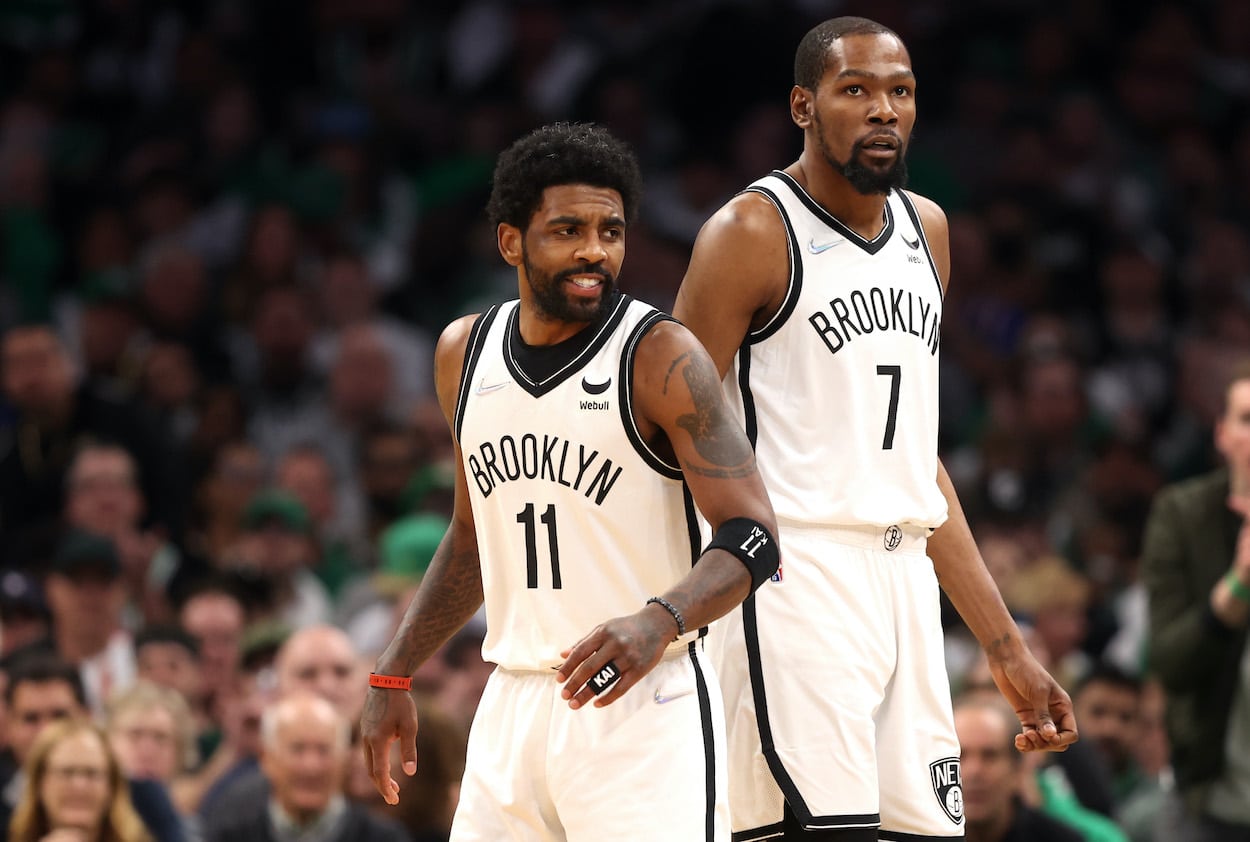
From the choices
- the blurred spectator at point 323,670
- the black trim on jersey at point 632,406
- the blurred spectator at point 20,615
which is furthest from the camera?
the blurred spectator at point 20,615

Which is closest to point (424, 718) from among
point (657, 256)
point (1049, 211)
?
point (657, 256)

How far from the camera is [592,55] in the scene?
13.6m

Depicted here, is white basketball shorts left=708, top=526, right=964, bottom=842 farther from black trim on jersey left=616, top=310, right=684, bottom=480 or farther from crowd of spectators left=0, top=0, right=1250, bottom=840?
crowd of spectators left=0, top=0, right=1250, bottom=840

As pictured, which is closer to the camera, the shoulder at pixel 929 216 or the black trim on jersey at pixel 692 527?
the black trim on jersey at pixel 692 527

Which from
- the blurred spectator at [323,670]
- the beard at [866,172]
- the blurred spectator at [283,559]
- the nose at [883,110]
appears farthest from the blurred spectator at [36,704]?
the nose at [883,110]

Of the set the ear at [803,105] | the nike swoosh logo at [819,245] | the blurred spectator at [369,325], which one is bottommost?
the nike swoosh logo at [819,245]

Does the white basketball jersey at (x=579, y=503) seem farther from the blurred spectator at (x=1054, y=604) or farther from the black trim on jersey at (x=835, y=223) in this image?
the blurred spectator at (x=1054, y=604)

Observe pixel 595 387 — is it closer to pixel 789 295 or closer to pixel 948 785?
pixel 789 295

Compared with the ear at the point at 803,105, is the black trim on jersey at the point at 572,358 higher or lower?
lower

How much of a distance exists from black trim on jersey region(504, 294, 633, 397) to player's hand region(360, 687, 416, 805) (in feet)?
2.81

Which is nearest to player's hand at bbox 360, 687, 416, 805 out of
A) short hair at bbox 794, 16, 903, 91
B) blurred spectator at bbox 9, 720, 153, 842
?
short hair at bbox 794, 16, 903, 91

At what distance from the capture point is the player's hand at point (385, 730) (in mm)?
Answer: 4883

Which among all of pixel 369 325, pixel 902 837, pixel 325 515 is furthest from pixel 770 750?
pixel 369 325

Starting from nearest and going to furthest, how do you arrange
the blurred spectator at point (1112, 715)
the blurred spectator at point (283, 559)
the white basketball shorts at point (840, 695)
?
the white basketball shorts at point (840, 695)
the blurred spectator at point (1112, 715)
the blurred spectator at point (283, 559)
